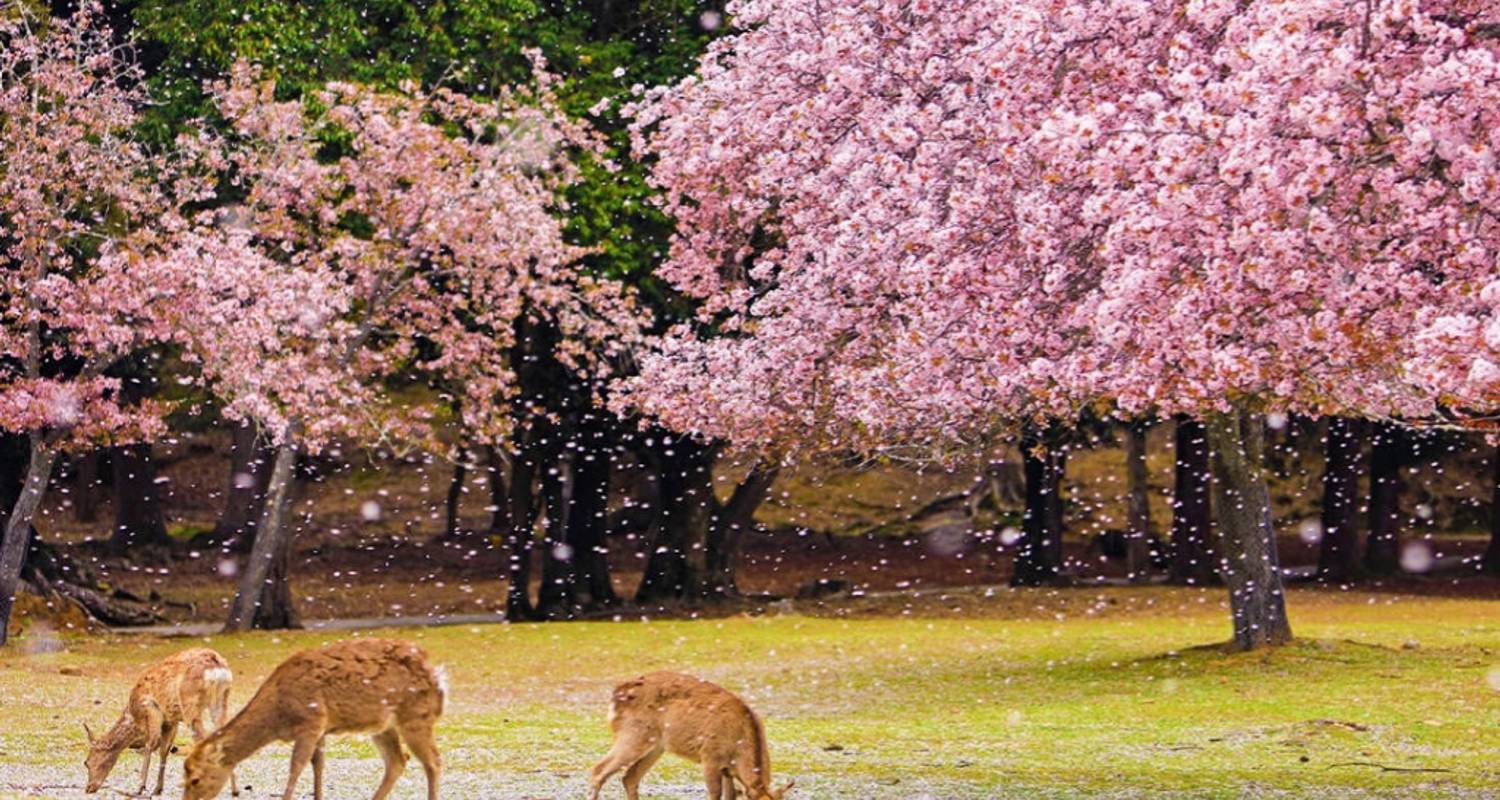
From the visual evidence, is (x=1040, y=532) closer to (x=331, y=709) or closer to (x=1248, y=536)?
(x=1248, y=536)

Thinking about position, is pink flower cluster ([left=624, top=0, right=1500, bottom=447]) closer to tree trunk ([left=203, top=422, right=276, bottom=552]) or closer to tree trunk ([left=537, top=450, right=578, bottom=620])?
tree trunk ([left=203, top=422, right=276, bottom=552])

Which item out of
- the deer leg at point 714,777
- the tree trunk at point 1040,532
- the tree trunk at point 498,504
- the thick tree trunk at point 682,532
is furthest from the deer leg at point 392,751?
the tree trunk at point 498,504

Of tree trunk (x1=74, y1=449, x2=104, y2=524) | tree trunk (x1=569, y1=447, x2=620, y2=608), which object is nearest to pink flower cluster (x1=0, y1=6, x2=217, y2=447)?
tree trunk (x1=569, y1=447, x2=620, y2=608)

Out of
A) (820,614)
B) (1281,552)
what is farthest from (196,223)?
(1281,552)

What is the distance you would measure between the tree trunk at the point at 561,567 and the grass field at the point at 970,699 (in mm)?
4002

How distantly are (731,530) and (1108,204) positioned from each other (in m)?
28.0

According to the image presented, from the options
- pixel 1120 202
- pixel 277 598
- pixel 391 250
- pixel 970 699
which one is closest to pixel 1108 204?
pixel 1120 202

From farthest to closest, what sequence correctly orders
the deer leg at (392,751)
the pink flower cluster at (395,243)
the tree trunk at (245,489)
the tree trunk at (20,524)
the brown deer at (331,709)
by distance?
the tree trunk at (245,489) → the pink flower cluster at (395,243) → the tree trunk at (20,524) → the deer leg at (392,751) → the brown deer at (331,709)

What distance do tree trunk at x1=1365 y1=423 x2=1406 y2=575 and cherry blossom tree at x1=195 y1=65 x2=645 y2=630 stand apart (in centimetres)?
1829

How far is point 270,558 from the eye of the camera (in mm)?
36812

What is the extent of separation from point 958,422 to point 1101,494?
35718 millimetres

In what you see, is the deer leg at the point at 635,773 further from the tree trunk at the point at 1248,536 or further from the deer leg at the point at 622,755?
the tree trunk at the point at 1248,536

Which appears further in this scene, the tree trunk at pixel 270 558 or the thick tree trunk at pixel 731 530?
the thick tree trunk at pixel 731 530

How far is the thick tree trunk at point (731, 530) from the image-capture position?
4012 centimetres
